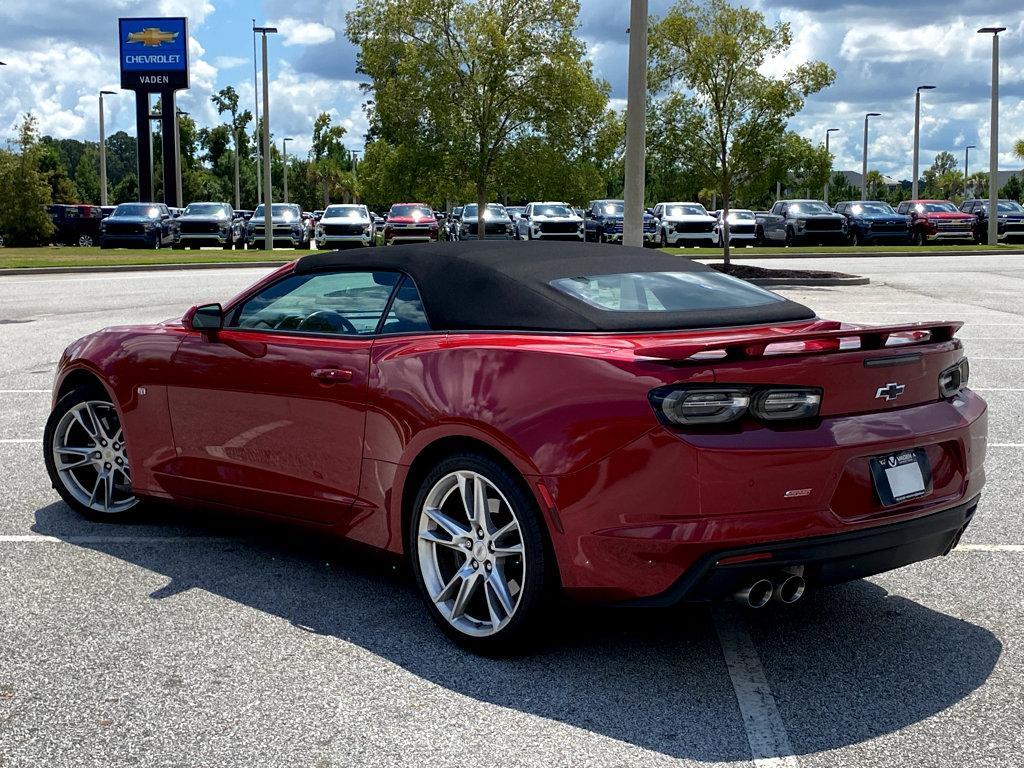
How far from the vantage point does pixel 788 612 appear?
16.1 ft

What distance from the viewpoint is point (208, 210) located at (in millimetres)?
44281

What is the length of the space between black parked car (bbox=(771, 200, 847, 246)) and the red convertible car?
39983 millimetres

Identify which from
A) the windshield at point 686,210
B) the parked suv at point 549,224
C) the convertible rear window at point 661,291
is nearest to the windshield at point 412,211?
the parked suv at point 549,224

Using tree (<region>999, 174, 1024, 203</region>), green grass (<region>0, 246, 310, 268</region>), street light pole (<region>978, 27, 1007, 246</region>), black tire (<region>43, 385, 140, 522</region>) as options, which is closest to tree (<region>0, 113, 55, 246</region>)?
green grass (<region>0, 246, 310, 268</region>)

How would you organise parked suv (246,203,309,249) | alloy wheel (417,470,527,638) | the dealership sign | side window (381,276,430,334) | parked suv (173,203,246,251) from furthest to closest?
the dealership sign, parked suv (246,203,309,249), parked suv (173,203,246,251), side window (381,276,430,334), alloy wheel (417,470,527,638)

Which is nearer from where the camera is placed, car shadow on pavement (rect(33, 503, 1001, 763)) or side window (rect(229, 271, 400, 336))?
car shadow on pavement (rect(33, 503, 1001, 763))

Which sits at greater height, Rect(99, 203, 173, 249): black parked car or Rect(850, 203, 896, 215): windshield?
Rect(850, 203, 896, 215): windshield

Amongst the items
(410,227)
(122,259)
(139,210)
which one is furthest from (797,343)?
(139,210)

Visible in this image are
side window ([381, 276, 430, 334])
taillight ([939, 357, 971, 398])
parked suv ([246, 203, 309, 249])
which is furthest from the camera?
parked suv ([246, 203, 309, 249])

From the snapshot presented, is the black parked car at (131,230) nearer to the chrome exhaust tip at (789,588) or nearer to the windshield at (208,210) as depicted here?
the windshield at (208,210)

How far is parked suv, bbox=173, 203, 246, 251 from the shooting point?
4316 cm

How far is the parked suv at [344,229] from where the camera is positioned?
40344 millimetres

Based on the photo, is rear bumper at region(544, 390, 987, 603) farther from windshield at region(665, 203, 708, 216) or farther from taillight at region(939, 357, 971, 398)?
windshield at region(665, 203, 708, 216)

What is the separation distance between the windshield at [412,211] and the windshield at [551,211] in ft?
11.6
